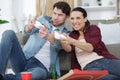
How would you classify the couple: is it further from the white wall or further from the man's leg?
the white wall

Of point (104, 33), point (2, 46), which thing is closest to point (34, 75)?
point (2, 46)

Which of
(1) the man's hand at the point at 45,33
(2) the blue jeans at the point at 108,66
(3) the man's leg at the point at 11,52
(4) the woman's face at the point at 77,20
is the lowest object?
(2) the blue jeans at the point at 108,66

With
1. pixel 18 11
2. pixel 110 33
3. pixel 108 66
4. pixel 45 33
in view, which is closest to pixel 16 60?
pixel 45 33

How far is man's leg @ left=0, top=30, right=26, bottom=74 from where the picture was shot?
6.49 ft

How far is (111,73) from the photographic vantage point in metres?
2.12

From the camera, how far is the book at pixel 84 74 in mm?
1796

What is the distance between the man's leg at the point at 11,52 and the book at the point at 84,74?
1.47 feet

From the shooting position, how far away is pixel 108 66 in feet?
6.99

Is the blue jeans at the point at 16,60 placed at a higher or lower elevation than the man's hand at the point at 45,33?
lower

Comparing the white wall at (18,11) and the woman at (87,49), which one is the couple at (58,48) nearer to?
the woman at (87,49)

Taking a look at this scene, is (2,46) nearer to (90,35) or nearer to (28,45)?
(28,45)

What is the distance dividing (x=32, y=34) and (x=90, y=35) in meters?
0.52

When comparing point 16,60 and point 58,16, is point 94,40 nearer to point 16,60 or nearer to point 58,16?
point 58,16

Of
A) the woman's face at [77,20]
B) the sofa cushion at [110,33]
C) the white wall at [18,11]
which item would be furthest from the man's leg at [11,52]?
the white wall at [18,11]
